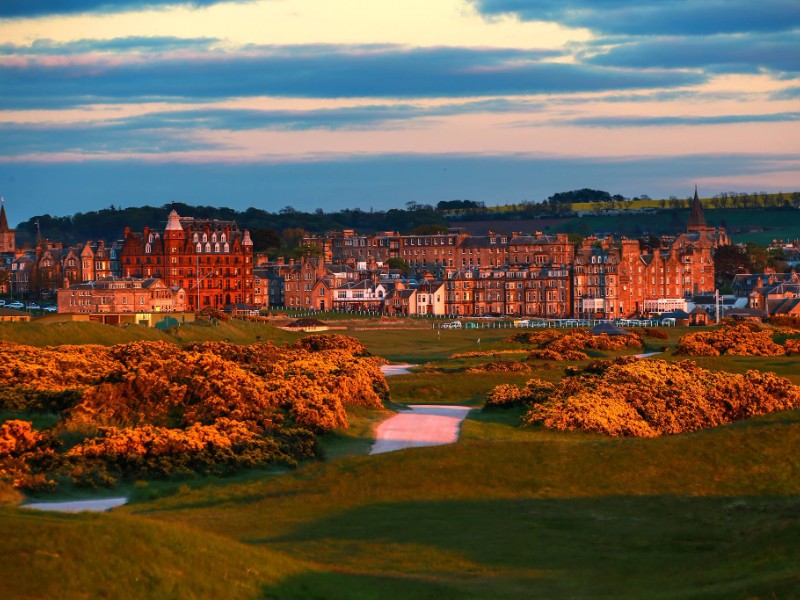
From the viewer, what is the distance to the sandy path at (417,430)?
149 ft

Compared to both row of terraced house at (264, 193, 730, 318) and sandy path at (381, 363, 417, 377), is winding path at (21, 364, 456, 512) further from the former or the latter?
row of terraced house at (264, 193, 730, 318)

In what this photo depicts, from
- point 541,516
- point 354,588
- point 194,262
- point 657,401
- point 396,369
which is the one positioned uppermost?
point 194,262

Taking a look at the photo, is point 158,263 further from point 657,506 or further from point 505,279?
point 657,506

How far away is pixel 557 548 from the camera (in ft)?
98.5

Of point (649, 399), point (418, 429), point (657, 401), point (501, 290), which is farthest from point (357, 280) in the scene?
point (418, 429)

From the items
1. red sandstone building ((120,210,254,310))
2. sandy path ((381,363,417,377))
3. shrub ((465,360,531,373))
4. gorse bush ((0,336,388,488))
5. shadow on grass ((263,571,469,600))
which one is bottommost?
sandy path ((381,363,417,377))

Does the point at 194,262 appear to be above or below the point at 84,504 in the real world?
above

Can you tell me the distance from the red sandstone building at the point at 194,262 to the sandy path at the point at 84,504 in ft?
463

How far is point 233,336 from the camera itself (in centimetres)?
10256

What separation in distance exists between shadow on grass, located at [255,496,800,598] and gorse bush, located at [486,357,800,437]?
14670mm

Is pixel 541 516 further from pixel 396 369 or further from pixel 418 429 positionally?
pixel 396 369

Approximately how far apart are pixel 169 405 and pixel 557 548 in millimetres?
20306

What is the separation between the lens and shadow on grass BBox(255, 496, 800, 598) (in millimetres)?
25750

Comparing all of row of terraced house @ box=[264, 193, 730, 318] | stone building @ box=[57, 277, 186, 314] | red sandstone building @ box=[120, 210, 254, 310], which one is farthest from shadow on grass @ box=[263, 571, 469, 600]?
row of terraced house @ box=[264, 193, 730, 318]
